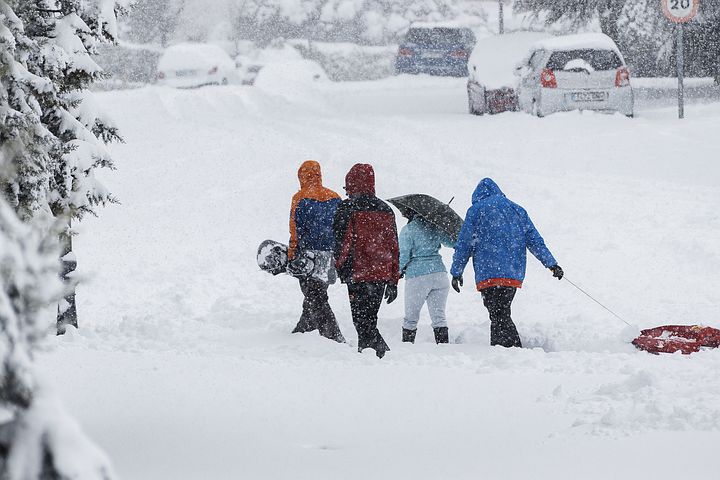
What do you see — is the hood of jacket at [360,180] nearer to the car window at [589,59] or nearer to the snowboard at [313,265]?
the snowboard at [313,265]

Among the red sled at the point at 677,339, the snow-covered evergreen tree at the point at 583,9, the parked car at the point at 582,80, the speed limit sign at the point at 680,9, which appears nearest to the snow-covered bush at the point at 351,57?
the snow-covered evergreen tree at the point at 583,9

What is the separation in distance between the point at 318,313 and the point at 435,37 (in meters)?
30.2

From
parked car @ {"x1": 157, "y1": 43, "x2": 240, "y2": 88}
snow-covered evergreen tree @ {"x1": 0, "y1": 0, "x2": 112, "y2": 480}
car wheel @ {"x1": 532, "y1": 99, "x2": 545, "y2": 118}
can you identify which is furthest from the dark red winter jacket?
parked car @ {"x1": 157, "y1": 43, "x2": 240, "y2": 88}

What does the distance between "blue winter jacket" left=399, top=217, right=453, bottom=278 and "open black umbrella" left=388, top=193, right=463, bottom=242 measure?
4.8 inches

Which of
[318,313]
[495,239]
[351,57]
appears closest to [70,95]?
[318,313]

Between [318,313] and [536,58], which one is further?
[536,58]

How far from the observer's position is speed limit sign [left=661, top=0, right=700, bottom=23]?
61.0 feet

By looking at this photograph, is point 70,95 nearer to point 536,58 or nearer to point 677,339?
point 677,339

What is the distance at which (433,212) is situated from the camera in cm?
886

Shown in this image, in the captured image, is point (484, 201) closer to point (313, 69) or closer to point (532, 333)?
point (532, 333)

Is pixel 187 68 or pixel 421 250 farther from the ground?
pixel 187 68

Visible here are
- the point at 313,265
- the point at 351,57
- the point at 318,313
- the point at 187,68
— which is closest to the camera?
the point at 313,265

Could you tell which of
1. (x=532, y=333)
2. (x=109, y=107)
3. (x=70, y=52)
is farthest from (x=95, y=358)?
(x=109, y=107)

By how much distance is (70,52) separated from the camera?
339 inches
